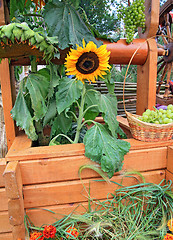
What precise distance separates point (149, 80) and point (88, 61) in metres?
0.54

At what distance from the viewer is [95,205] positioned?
3.27ft

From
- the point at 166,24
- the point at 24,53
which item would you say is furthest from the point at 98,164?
the point at 166,24

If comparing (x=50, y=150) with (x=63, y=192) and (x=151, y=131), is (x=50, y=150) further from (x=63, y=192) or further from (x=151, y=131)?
(x=151, y=131)

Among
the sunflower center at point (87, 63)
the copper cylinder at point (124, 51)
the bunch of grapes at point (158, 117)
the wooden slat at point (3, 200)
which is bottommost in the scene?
the wooden slat at point (3, 200)

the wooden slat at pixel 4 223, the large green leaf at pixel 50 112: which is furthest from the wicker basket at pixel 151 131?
the wooden slat at pixel 4 223

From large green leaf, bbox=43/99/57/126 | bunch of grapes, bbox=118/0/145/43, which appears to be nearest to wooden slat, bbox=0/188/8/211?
large green leaf, bbox=43/99/57/126

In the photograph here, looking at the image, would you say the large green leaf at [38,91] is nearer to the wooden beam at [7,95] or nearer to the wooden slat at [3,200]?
the wooden beam at [7,95]

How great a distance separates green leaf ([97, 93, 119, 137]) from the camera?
101cm

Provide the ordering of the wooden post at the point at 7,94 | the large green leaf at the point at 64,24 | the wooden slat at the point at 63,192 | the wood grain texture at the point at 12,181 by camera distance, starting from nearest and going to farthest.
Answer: the wood grain texture at the point at 12,181 < the wooden slat at the point at 63,192 < the large green leaf at the point at 64,24 < the wooden post at the point at 7,94

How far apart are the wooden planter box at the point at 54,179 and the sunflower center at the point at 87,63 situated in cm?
36

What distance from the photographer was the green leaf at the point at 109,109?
101 cm

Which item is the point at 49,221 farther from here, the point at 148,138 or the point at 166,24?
the point at 166,24

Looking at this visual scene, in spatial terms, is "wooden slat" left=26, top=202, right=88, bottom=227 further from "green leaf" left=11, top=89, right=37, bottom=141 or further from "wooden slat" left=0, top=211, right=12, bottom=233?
"green leaf" left=11, top=89, right=37, bottom=141

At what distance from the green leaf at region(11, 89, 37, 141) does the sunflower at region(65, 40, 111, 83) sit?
323mm
